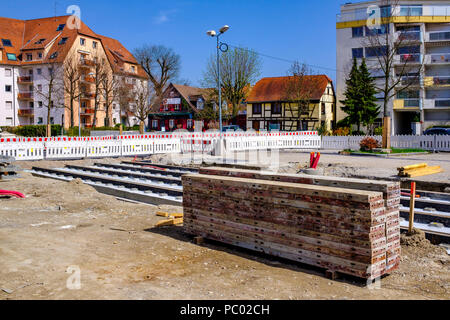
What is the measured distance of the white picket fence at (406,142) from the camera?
29.8 meters

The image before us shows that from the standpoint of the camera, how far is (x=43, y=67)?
65.4m

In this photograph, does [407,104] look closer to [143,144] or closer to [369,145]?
[369,145]

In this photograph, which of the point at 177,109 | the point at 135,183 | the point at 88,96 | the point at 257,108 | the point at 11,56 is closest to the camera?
the point at 135,183

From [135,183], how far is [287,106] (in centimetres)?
4775

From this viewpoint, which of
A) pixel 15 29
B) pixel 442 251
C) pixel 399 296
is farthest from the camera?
pixel 15 29

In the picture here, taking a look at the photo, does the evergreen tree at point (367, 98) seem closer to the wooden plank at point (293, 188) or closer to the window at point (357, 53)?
the window at point (357, 53)

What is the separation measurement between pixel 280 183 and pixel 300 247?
1.04 m

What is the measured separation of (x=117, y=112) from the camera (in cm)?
7338

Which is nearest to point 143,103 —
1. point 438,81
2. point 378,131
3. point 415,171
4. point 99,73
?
point 99,73

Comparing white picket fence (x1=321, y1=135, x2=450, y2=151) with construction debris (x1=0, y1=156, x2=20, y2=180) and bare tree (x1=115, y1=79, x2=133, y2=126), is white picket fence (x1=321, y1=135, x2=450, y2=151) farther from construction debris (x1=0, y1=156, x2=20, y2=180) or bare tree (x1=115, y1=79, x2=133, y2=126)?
bare tree (x1=115, y1=79, x2=133, y2=126)

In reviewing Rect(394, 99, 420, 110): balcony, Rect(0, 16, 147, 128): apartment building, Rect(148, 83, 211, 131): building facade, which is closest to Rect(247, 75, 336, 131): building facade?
Rect(394, 99, 420, 110): balcony
